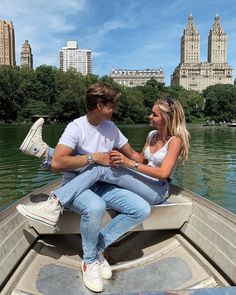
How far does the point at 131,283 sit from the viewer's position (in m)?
2.98

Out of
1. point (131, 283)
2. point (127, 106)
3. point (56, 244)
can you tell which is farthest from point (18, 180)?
point (127, 106)

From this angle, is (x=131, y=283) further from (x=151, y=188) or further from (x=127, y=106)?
(x=127, y=106)

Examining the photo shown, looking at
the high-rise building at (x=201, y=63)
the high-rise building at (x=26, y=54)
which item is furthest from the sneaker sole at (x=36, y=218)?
the high-rise building at (x=26, y=54)

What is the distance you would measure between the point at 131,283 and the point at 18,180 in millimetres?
9207

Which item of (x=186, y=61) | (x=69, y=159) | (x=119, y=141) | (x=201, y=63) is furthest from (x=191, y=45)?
(x=69, y=159)

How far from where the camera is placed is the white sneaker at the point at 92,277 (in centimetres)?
277

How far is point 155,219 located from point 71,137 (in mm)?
1077

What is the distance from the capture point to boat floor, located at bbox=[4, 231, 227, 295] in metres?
2.86

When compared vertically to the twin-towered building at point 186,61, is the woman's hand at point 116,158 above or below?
below

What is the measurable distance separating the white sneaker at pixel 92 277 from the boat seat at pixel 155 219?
0.43m

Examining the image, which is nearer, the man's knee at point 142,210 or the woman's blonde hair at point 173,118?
the man's knee at point 142,210

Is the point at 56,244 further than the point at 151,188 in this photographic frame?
Yes

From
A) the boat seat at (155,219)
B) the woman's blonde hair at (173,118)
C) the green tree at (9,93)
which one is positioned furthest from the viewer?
the green tree at (9,93)

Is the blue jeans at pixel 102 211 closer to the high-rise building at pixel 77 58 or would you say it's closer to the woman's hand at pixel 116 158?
the woman's hand at pixel 116 158
